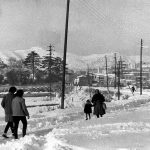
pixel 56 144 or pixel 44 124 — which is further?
pixel 44 124

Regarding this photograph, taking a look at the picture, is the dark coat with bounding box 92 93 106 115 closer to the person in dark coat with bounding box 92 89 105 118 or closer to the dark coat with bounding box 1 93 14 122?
the person in dark coat with bounding box 92 89 105 118

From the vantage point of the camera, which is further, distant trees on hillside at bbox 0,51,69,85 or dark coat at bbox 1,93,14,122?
distant trees on hillside at bbox 0,51,69,85

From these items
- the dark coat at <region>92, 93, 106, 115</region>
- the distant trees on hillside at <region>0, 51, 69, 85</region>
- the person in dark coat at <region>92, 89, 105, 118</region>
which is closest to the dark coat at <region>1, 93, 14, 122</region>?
the person in dark coat at <region>92, 89, 105, 118</region>

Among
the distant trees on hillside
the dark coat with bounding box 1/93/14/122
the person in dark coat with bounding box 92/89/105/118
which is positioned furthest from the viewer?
the distant trees on hillside

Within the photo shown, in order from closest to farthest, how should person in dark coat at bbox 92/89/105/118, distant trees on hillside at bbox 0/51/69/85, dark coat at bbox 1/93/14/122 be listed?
dark coat at bbox 1/93/14/122 < person in dark coat at bbox 92/89/105/118 < distant trees on hillside at bbox 0/51/69/85

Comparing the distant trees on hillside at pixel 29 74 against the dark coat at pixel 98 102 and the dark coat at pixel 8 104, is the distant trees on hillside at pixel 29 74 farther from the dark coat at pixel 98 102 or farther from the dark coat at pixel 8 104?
the dark coat at pixel 8 104

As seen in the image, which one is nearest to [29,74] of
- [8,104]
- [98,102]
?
[98,102]

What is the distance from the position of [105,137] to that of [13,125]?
14.7 ft

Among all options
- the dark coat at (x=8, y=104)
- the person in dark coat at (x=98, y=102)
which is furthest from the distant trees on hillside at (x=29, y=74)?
the dark coat at (x=8, y=104)

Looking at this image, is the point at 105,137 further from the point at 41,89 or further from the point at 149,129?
the point at 41,89

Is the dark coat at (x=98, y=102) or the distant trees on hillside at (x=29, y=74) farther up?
the distant trees on hillside at (x=29, y=74)

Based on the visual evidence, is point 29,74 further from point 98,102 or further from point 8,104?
point 8,104

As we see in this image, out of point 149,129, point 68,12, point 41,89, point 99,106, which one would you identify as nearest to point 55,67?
point 41,89

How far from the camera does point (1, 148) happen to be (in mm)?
9148
